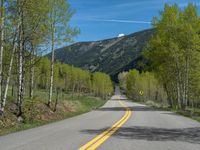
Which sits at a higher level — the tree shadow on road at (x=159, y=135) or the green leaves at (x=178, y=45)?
the green leaves at (x=178, y=45)

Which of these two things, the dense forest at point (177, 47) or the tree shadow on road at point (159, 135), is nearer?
the tree shadow on road at point (159, 135)

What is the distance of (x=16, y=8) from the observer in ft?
61.8

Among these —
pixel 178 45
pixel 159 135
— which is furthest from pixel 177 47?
pixel 159 135

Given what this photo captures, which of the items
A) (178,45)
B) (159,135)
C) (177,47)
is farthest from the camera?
(178,45)

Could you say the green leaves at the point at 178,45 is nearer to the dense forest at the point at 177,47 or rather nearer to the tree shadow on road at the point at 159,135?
the dense forest at the point at 177,47

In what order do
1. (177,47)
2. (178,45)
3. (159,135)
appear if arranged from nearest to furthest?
(159,135) → (177,47) → (178,45)

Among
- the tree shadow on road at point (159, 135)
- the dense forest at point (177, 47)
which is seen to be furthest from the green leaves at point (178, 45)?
the tree shadow on road at point (159, 135)

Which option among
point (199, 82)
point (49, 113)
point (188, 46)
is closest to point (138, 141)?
point (49, 113)

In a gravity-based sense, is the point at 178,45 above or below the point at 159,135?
above

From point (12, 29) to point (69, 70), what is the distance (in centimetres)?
9465

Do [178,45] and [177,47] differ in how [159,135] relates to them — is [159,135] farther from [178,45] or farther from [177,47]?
[178,45]

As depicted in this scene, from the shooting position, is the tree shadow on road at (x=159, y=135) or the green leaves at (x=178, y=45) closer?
the tree shadow on road at (x=159, y=135)

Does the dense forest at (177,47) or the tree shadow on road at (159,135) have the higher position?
the dense forest at (177,47)

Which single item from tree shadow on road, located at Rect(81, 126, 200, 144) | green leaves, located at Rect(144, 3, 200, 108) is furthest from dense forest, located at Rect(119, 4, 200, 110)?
tree shadow on road, located at Rect(81, 126, 200, 144)
